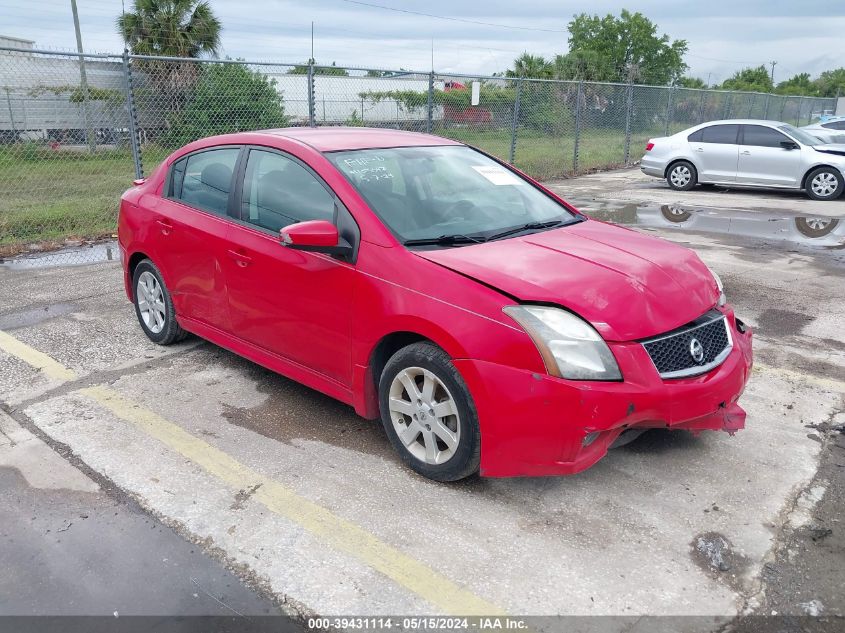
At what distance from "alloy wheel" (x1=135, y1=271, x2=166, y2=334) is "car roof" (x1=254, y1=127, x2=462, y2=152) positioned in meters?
1.54

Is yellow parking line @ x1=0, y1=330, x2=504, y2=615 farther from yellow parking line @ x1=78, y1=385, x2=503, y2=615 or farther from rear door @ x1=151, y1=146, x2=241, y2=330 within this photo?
rear door @ x1=151, y1=146, x2=241, y2=330

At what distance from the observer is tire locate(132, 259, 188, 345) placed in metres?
5.16

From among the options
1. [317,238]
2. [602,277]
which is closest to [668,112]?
[602,277]

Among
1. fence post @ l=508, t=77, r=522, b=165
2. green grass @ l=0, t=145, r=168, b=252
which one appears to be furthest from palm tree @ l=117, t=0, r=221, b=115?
fence post @ l=508, t=77, r=522, b=165

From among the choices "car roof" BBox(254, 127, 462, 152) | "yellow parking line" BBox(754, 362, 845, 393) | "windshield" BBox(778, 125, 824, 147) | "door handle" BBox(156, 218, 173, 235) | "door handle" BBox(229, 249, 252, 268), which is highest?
"car roof" BBox(254, 127, 462, 152)

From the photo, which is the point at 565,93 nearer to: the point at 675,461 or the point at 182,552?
the point at 675,461

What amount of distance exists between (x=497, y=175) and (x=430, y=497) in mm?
2136

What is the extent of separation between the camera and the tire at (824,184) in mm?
13336

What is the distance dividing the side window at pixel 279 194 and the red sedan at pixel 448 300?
0.04ft

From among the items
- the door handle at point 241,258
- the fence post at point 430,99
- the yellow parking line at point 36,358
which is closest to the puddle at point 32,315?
the yellow parking line at point 36,358

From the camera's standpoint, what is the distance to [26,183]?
13.1 meters

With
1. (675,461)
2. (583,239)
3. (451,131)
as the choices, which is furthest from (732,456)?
(451,131)

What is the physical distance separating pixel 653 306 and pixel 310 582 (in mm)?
1891

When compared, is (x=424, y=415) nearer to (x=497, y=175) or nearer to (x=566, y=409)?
(x=566, y=409)
